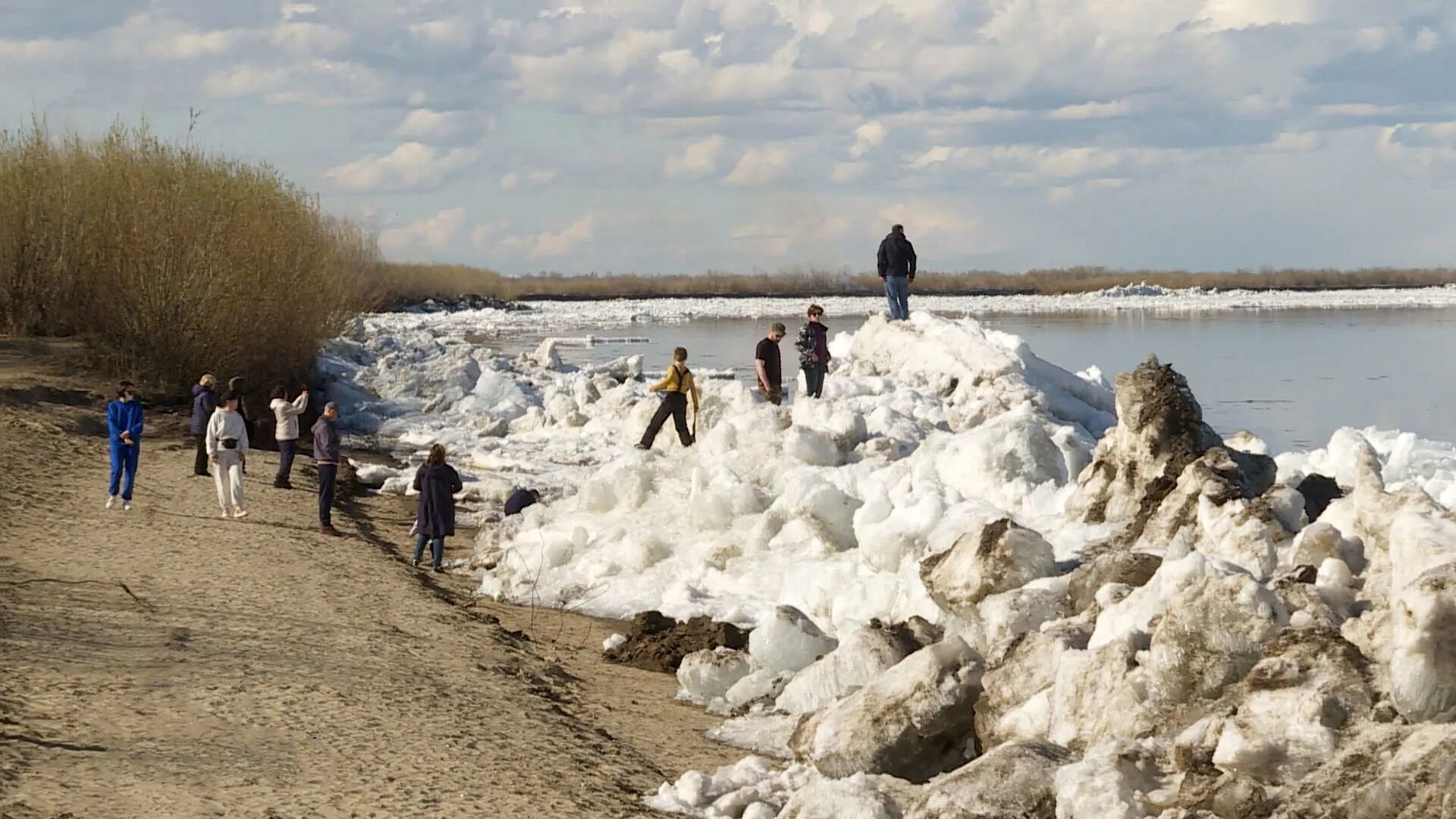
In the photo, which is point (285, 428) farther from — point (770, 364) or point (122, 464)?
point (770, 364)

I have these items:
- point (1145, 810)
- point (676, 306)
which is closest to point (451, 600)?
point (1145, 810)

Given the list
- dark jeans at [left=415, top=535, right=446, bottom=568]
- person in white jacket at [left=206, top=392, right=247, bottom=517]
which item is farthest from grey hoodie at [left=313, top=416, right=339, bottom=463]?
dark jeans at [left=415, top=535, right=446, bottom=568]

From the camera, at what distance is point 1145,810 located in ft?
19.8

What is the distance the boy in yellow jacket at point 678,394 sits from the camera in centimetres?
1792

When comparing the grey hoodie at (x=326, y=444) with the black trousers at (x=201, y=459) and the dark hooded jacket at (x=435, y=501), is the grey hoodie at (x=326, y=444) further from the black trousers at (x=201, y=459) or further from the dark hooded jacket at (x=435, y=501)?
the black trousers at (x=201, y=459)

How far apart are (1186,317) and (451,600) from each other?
4752cm

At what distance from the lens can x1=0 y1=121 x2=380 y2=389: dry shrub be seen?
23.7 metres

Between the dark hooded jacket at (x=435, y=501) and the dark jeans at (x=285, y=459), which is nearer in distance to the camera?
the dark hooded jacket at (x=435, y=501)

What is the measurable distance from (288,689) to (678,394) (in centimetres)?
987

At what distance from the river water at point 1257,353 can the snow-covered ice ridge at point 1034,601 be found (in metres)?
7.69

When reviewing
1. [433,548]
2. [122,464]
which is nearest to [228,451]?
[122,464]

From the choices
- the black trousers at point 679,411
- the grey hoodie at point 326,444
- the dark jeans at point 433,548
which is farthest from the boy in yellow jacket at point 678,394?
the dark jeans at point 433,548

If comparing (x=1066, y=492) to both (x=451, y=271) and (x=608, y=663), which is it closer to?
(x=608, y=663)

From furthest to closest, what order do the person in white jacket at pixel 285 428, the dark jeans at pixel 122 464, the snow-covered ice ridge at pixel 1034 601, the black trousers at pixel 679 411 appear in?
the black trousers at pixel 679 411 < the person in white jacket at pixel 285 428 < the dark jeans at pixel 122 464 < the snow-covered ice ridge at pixel 1034 601
